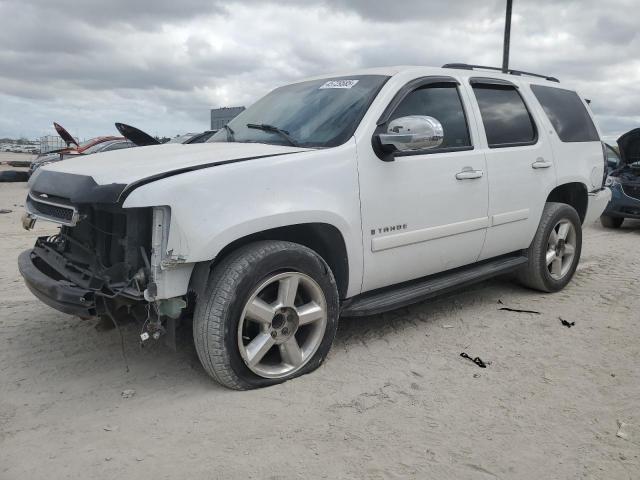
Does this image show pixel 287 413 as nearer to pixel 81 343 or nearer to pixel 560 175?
pixel 81 343

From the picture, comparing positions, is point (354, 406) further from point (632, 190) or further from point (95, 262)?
point (632, 190)

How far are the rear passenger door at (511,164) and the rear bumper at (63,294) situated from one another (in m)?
2.86

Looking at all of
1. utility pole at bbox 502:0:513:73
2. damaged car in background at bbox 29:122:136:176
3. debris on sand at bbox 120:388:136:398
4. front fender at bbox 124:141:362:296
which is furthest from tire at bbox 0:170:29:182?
front fender at bbox 124:141:362:296

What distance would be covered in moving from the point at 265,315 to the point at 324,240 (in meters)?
0.61

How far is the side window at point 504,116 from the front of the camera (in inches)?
170

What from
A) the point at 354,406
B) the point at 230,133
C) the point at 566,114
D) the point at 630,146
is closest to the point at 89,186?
the point at 230,133

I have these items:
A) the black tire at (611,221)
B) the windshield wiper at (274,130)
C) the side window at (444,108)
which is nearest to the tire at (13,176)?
the windshield wiper at (274,130)

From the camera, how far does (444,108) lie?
4008 millimetres

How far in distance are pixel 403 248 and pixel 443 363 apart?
2.52 feet

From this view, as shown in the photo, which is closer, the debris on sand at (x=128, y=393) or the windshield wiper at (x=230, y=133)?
the debris on sand at (x=128, y=393)

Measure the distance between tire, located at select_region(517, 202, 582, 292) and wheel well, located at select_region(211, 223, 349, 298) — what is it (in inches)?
88.6

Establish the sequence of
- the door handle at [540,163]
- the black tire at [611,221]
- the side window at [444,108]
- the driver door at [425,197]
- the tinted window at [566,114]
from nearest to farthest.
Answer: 1. the driver door at [425,197]
2. the side window at [444,108]
3. the door handle at [540,163]
4. the tinted window at [566,114]
5. the black tire at [611,221]

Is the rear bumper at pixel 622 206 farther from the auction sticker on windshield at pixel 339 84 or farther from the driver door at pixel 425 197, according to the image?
the auction sticker on windshield at pixel 339 84

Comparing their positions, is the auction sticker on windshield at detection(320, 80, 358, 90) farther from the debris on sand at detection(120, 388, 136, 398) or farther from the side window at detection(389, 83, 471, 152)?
the debris on sand at detection(120, 388, 136, 398)
